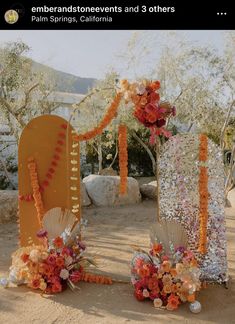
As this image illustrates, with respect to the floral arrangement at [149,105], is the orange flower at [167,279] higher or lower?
lower

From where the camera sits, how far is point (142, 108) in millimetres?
4094

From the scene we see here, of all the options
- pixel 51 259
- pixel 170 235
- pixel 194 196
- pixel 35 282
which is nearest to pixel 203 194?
pixel 194 196

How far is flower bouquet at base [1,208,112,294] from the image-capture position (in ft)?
14.1

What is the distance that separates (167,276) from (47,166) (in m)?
1.92

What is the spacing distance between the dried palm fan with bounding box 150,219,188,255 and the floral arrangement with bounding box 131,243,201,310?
0.29ft

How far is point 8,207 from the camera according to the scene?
26.1ft

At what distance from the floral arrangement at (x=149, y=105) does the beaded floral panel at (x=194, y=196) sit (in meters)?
0.40

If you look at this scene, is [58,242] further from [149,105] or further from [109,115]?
[149,105]

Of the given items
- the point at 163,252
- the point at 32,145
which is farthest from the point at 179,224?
the point at 32,145

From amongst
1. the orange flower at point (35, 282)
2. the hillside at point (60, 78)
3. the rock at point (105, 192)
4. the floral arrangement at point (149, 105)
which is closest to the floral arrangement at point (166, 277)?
the orange flower at point (35, 282)

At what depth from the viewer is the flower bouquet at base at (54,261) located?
4.29m

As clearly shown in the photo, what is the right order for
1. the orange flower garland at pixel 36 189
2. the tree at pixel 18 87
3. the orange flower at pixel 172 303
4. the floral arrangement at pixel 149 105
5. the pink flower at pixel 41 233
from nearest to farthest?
1. the orange flower at pixel 172 303
2. the floral arrangement at pixel 149 105
3. the pink flower at pixel 41 233
4. the orange flower garland at pixel 36 189
5. the tree at pixel 18 87

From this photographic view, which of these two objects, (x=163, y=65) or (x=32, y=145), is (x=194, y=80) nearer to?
(x=163, y=65)

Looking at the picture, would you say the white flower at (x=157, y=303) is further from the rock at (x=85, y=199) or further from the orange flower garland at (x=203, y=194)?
the rock at (x=85, y=199)
